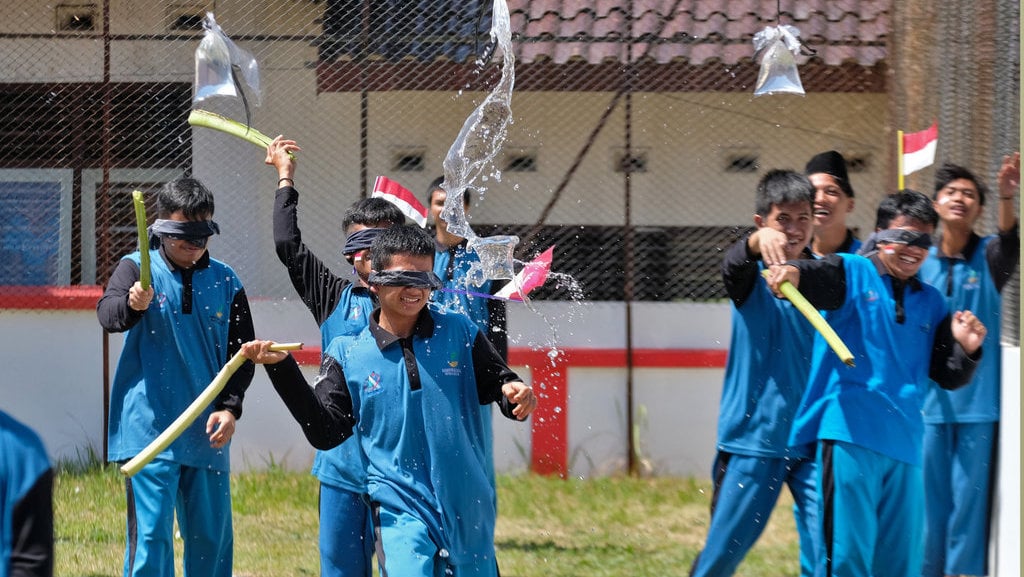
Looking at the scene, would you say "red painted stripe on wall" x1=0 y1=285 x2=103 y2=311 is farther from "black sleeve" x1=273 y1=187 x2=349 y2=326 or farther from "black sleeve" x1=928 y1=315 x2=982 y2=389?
"black sleeve" x1=928 y1=315 x2=982 y2=389

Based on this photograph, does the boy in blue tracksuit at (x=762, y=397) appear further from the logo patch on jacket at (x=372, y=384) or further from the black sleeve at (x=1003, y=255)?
the logo patch on jacket at (x=372, y=384)

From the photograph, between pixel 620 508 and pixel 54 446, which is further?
pixel 54 446

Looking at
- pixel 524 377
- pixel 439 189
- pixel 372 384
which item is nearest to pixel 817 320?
pixel 372 384

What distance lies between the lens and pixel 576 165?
7605mm

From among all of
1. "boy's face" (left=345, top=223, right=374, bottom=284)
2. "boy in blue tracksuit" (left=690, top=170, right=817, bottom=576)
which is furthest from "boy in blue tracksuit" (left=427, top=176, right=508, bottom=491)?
"boy in blue tracksuit" (left=690, top=170, right=817, bottom=576)

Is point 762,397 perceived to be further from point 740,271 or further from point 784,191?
point 784,191

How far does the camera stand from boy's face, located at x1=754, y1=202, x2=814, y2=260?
454 cm

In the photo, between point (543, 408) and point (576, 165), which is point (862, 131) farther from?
point (543, 408)

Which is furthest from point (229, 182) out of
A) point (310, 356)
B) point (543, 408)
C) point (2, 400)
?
point (543, 408)

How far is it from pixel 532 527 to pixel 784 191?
318 centimetres

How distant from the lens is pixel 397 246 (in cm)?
389

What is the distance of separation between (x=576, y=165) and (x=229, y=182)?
2120 millimetres

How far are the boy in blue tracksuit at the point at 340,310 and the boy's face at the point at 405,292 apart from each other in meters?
0.49

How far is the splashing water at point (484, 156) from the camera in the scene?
5387mm
